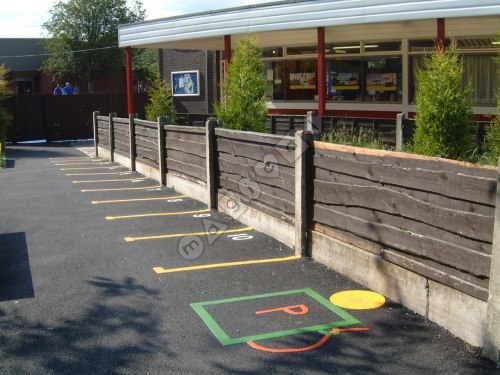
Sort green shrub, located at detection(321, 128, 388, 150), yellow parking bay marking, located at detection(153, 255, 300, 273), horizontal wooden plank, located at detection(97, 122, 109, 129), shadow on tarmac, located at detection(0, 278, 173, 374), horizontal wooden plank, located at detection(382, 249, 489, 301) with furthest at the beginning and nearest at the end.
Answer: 1. horizontal wooden plank, located at detection(97, 122, 109, 129)
2. green shrub, located at detection(321, 128, 388, 150)
3. yellow parking bay marking, located at detection(153, 255, 300, 273)
4. horizontal wooden plank, located at detection(382, 249, 489, 301)
5. shadow on tarmac, located at detection(0, 278, 173, 374)

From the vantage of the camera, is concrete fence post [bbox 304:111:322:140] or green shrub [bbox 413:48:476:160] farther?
concrete fence post [bbox 304:111:322:140]

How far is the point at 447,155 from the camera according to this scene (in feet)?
29.5

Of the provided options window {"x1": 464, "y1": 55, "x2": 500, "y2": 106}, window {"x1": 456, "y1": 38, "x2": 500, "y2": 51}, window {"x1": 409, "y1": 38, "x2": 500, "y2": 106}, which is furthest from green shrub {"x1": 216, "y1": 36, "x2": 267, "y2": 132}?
window {"x1": 456, "y1": 38, "x2": 500, "y2": 51}

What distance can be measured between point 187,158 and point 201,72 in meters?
15.3

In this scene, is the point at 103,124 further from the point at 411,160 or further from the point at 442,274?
the point at 442,274

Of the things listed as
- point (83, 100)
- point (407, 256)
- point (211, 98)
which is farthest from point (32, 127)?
point (407, 256)

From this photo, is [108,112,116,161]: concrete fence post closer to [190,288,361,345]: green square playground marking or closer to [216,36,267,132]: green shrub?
[216,36,267,132]: green shrub

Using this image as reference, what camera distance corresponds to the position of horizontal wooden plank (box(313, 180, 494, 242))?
16.1 feet

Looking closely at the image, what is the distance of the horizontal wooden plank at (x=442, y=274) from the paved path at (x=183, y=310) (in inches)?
16.2

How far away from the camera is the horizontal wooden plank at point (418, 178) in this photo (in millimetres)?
4840

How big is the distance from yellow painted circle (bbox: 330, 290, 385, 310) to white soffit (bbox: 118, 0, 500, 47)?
8013 mm

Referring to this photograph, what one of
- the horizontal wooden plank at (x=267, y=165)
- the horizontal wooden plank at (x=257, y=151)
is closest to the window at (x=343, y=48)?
the horizontal wooden plank at (x=257, y=151)

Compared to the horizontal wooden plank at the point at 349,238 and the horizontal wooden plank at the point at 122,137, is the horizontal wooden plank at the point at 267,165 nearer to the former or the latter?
the horizontal wooden plank at the point at 349,238

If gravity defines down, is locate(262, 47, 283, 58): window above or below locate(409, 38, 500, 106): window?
above
